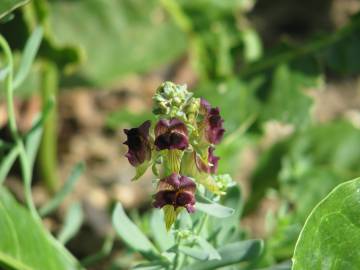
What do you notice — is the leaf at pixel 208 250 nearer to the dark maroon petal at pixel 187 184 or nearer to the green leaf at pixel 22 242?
the dark maroon petal at pixel 187 184

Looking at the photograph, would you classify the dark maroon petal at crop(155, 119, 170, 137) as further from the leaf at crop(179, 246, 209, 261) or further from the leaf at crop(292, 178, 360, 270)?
the leaf at crop(292, 178, 360, 270)

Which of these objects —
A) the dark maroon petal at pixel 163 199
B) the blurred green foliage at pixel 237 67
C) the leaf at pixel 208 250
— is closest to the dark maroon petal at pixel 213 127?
the dark maroon petal at pixel 163 199

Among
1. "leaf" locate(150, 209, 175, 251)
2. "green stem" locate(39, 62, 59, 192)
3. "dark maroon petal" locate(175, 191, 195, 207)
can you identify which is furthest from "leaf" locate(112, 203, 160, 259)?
"green stem" locate(39, 62, 59, 192)

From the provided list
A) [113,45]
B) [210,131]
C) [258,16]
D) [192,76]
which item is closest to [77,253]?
[113,45]

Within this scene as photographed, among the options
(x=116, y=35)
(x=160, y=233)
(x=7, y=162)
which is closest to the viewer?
(x=160, y=233)

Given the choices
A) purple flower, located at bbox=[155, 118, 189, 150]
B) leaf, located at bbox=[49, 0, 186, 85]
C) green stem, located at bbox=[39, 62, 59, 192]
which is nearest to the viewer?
purple flower, located at bbox=[155, 118, 189, 150]

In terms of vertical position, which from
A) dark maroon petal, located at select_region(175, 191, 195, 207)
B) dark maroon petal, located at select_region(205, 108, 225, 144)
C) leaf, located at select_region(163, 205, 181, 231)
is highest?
dark maroon petal, located at select_region(205, 108, 225, 144)

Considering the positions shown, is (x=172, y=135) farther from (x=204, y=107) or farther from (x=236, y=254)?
(x=236, y=254)

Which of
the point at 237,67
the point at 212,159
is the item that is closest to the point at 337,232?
the point at 212,159
